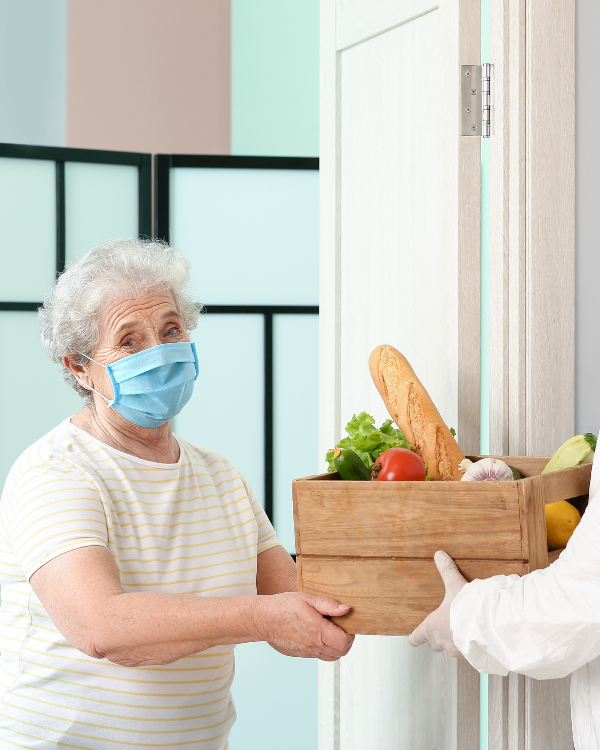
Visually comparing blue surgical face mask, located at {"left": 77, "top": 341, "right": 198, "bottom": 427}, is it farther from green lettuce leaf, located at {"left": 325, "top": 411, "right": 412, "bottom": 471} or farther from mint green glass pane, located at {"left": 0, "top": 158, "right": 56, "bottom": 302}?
mint green glass pane, located at {"left": 0, "top": 158, "right": 56, "bottom": 302}

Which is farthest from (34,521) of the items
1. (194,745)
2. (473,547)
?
(473,547)

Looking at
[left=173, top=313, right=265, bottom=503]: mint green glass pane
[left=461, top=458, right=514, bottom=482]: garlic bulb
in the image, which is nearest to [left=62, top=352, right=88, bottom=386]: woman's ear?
[left=461, top=458, right=514, bottom=482]: garlic bulb

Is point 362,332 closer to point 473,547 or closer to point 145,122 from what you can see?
point 473,547

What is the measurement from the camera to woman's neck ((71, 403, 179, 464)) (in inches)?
53.4

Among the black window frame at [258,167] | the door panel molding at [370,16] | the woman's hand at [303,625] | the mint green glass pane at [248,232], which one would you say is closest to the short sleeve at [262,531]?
the woman's hand at [303,625]

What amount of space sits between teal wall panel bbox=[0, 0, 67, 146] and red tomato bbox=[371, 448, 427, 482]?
241cm

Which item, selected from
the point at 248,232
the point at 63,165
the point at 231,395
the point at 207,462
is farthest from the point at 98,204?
the point at 207,462

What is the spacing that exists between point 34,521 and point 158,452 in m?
0.28

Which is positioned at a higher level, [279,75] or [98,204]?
[279,75]

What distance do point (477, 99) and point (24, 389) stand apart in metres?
1.85

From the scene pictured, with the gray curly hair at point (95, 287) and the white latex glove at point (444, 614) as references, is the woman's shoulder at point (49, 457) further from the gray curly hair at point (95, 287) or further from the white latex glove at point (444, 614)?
the white latex glove at point (444, 614)

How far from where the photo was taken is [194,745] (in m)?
1.30

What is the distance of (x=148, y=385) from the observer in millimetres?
1323

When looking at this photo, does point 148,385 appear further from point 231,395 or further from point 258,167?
point 258,167
